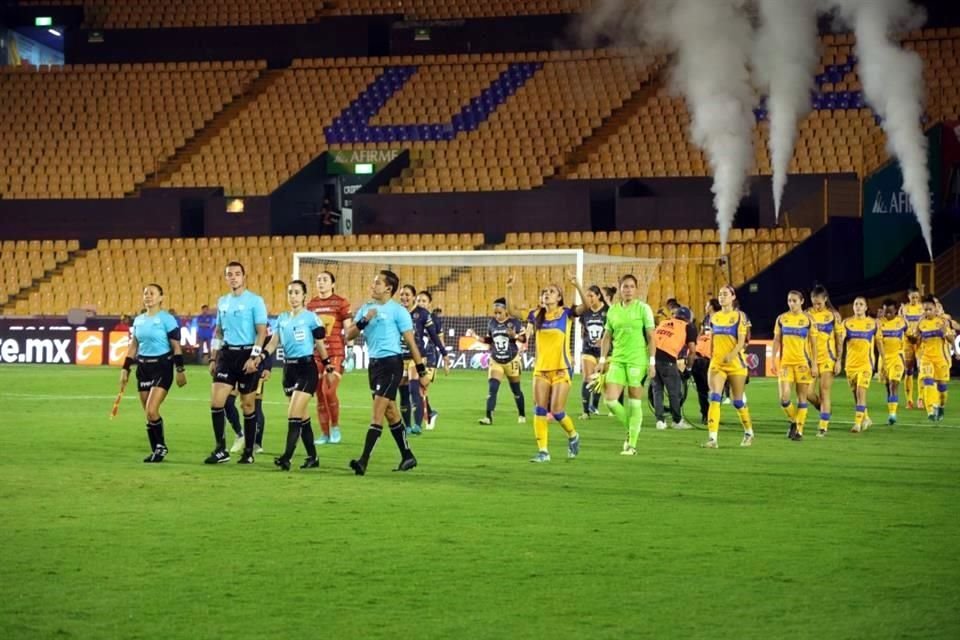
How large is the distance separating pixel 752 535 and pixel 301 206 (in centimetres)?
3812

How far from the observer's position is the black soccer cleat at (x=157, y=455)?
1585cm

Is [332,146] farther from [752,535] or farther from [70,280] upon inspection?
[752,535]

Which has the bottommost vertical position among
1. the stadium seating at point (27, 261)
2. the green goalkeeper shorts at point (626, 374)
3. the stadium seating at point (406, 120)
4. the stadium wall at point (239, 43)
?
the green goalkeeper shorts at point (626, 374)

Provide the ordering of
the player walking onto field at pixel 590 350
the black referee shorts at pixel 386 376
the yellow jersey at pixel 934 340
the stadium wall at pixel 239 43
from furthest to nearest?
the stadium wall at pixel 239 43, the yellow jersey at pixel 934 340, the player walking onto field at pixel 590 350, the black referee shorts at pixel 386 376

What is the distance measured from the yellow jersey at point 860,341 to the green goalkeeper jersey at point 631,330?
6353 millimetres

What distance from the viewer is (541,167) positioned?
45875 millimetres

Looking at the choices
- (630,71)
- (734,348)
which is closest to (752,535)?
(734,348)

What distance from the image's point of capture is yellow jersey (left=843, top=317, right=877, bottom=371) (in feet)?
73.9

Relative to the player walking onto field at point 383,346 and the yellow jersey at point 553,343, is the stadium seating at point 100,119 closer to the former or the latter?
the yellow jersey at point 553,343

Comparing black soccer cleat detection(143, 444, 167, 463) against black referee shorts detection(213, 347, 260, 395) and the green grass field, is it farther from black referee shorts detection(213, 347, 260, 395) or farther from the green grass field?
black referee shorts detection(213, 347, 260, 395)

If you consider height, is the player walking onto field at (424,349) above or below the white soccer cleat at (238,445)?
above

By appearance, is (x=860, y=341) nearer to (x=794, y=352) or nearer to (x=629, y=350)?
(x=794, y=352)

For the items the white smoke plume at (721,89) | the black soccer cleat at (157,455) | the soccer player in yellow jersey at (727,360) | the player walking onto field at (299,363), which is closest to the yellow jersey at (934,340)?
the soccer player in yellow jersey at (727,360)

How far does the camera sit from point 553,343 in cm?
1625
